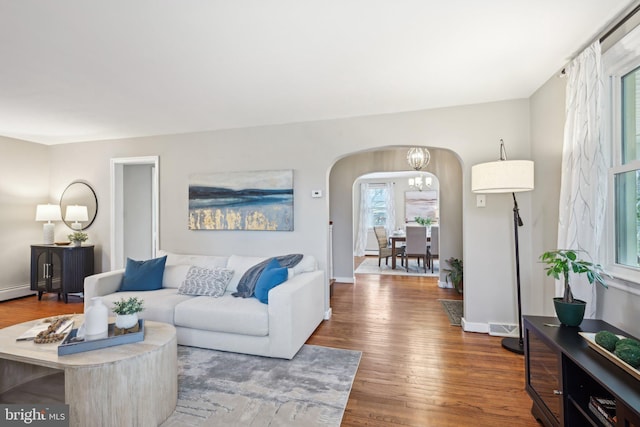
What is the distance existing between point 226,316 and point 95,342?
101 cm

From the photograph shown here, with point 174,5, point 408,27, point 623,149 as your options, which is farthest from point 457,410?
point 174,5

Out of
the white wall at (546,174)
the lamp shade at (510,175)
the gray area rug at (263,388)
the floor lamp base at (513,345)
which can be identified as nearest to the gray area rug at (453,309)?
the floor lamp base at (513,345)

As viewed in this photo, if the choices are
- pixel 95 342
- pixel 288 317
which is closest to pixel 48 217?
pixel 95 342

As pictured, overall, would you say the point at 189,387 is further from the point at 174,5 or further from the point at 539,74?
the point at 539,74

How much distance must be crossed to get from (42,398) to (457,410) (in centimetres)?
263

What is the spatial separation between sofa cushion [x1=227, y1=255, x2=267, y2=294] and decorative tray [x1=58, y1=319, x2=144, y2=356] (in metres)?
1.42

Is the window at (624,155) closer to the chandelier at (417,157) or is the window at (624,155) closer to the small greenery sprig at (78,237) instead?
the chandelier at (417,157)

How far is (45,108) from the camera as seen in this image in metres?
3.32

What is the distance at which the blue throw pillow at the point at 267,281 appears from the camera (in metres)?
2.80

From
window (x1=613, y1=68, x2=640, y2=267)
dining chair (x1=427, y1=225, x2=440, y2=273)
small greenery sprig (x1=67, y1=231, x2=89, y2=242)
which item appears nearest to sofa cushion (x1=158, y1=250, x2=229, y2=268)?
small greenery sprig (x1=67, y1=231, x2=89, y2=242)

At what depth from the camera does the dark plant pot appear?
1.73 meters

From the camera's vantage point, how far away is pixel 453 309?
3.95 metres

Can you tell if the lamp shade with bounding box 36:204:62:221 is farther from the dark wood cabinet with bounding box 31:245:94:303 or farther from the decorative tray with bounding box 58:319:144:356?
the decorative tray with bounding box 58:319:144:356

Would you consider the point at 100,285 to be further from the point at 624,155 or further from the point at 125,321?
the point at 624,155
